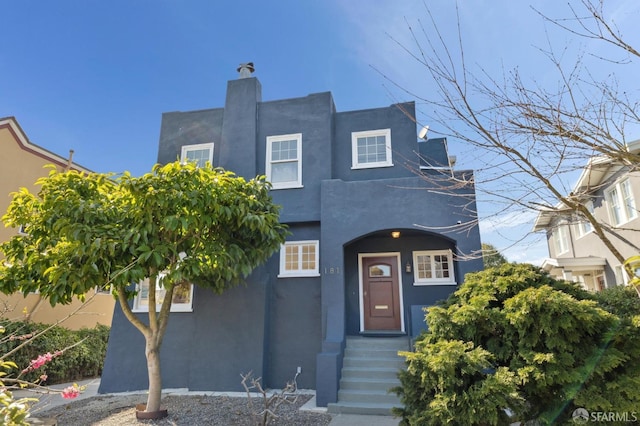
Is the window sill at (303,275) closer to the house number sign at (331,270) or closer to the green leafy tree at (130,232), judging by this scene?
the house number sign at (331,270)

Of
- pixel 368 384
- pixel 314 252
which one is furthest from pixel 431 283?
pixel 368 384

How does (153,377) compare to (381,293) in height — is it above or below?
below

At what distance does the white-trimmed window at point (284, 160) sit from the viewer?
404 inches

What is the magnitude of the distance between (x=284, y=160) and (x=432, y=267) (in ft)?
16.5

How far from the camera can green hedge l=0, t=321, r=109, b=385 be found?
33.3 feet

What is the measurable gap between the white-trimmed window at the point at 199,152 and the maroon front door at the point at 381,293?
5.61 m

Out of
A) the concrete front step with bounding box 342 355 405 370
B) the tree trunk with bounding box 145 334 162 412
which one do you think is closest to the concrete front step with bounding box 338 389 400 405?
the concrete front step with bounding box 342 355 405 370

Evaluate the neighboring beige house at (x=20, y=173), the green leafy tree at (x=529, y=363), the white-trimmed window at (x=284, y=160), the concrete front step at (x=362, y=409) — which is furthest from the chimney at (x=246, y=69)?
the green leafy tree at (x=529, y=363)

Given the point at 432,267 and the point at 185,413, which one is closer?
the point at 185,413

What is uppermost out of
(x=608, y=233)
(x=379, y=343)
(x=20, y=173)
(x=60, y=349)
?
(x=20, y=173)

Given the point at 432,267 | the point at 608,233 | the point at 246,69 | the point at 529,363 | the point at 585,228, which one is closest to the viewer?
the point at 529,363

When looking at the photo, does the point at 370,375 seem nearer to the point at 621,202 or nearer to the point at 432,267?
the point at 432,267

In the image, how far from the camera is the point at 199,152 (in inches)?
443

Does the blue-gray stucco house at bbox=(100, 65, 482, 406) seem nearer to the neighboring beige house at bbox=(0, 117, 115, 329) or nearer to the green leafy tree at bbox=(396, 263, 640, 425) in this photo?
the green leafy tree at bbox=(396, 263, 640, 425)
